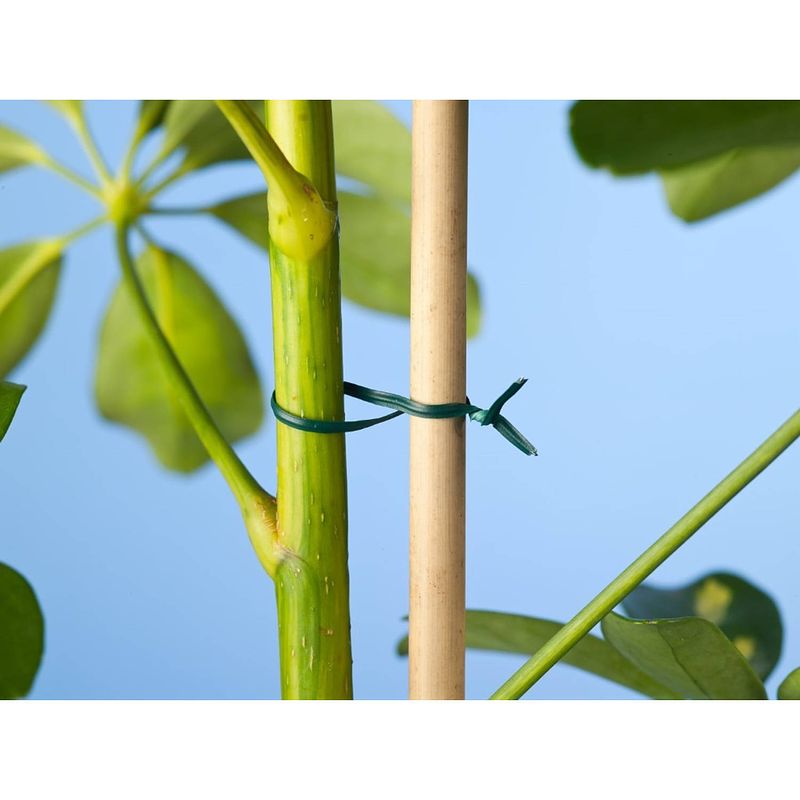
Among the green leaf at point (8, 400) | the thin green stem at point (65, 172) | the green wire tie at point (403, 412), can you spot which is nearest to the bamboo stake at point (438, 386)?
the green wire tie at point (403, 412)

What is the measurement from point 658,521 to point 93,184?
1.31ft

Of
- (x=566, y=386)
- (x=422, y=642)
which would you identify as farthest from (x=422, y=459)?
(x=566, y=386)

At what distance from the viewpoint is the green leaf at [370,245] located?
0.62m

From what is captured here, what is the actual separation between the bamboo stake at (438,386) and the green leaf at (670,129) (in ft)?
0.54

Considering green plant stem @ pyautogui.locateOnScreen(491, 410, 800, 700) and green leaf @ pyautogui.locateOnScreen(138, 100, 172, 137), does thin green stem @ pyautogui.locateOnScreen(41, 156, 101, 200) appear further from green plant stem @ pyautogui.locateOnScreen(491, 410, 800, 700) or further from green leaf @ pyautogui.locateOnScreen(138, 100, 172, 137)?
green plant stem @ pyautogui.locateOnScreen(491, 410, 800, 700)

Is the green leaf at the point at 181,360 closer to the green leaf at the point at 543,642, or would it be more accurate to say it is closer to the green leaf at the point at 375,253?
the green leaf at the point at 375,253

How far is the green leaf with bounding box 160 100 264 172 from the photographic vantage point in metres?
0.59

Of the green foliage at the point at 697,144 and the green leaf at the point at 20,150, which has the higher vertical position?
the green leaf at the point at 20,150

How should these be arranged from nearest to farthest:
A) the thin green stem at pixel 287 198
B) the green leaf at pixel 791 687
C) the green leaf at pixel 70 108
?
the thin green stem at pixel 287 198 < the green leaf at pixel 791 687 < the green leaf at pixel 70 108

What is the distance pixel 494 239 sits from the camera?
60 cm

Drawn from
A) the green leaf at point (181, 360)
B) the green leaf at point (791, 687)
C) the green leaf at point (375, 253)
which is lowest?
the green leaf at point (791, 687)

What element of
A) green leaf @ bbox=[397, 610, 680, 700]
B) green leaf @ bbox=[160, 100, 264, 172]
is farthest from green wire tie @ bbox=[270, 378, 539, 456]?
green leaf @ bbox=[160, 100, 264, 172]

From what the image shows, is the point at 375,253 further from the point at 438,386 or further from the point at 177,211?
the point at 438,386

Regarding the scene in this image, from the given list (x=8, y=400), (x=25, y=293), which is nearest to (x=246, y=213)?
(x=25, y=293)
